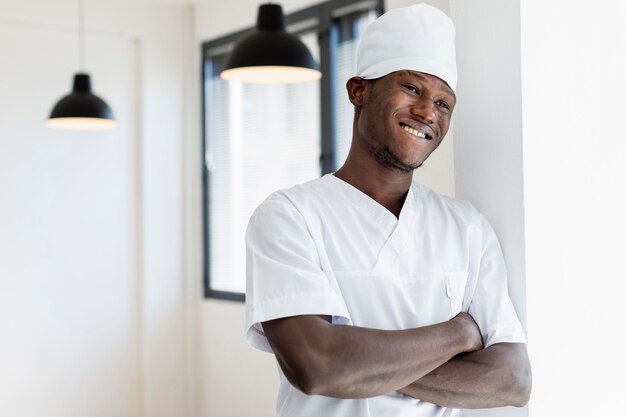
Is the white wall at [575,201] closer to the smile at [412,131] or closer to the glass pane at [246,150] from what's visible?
the smile at [412,131]

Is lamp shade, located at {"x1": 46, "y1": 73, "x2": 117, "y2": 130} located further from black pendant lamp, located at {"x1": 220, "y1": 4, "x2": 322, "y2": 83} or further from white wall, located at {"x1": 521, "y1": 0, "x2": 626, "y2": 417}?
white wall, located at {"x1": 521, "y1": 0, "x2": 626, "y2": 417}

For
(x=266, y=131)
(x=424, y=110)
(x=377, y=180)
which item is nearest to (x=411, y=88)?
(x=424, y=110)

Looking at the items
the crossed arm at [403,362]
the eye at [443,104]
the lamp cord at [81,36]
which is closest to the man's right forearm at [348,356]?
the crossed arm at [403,362]

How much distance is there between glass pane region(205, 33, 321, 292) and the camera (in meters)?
3.97

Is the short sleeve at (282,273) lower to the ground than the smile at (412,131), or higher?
lower

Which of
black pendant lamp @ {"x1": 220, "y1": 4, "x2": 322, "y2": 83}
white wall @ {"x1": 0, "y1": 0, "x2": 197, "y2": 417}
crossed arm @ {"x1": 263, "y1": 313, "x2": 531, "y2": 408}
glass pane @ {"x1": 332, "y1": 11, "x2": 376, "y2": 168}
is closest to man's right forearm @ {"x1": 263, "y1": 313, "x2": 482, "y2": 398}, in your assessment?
crossed arm @ {"x1": 263, "y1": 313, "x2": 531, "y2": 408}

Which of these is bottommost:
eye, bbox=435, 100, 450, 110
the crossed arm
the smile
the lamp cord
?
the crossed arm

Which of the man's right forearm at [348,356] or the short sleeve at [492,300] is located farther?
the short sleeve at [492,300]

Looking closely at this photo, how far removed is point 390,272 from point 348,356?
248mm

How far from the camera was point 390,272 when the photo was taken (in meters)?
1.44

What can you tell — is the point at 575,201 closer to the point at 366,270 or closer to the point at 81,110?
the point at 366,270

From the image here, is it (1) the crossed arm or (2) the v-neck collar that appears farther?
Answer: (2) the v-neck collar

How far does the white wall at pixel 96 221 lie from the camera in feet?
13.3

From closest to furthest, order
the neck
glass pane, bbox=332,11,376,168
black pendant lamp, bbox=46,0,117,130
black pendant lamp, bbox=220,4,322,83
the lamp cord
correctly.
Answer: the neck → black pendant lamp, bbox=220,4,322,83 → black pendant lamp, bbox=46,0,117,130 → glass pane, bbox=332,11,376,168 → the lamp cord
